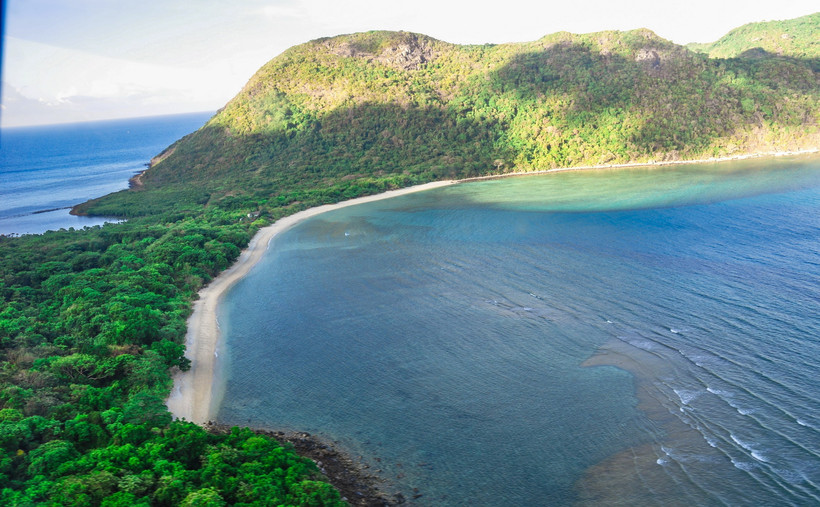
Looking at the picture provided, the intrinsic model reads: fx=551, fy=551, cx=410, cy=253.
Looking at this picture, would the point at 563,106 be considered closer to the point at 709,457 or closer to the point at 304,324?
the point at 304,324

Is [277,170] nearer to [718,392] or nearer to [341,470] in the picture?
[341,470]

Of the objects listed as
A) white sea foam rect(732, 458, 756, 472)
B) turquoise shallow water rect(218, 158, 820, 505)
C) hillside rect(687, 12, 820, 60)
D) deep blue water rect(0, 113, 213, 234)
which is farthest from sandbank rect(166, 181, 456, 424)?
hillside rect(687, 12, 820, 60)

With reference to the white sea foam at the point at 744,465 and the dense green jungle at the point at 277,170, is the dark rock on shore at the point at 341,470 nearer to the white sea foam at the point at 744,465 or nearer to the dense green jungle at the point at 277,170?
Answer: the dense green jungle at the point at 277,170

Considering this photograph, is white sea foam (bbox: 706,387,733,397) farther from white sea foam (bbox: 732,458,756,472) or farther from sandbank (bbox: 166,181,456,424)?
sandbank (bbox: 166,181,456,424)

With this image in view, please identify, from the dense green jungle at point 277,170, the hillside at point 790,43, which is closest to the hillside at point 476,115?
the dense green jungle at point 277,170

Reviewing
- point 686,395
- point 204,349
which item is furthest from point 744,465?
point 204,349

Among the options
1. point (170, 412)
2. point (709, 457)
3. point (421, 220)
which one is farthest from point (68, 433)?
point (421, 220)
